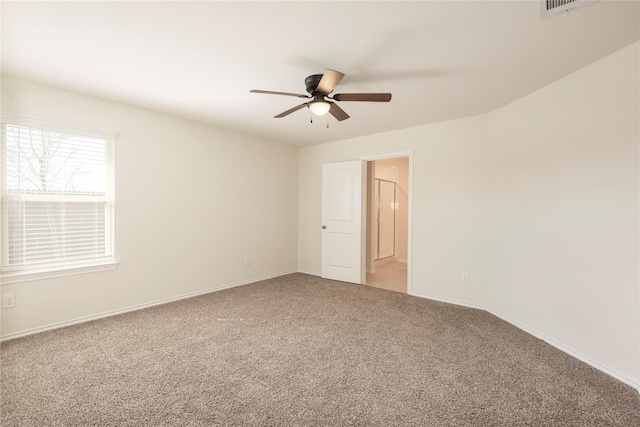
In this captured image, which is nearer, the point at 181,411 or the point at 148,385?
the point at 181,411

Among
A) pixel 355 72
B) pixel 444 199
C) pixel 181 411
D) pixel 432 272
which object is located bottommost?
pixel 181 411

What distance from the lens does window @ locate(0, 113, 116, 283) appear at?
255cm

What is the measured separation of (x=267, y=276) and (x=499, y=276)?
11.3 feet

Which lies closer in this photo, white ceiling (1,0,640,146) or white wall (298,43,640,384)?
white ceiling (1,0,640,146)

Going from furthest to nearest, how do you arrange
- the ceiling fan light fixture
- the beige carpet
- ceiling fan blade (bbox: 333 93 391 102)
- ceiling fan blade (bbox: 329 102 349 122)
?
ceiling fan blade (bbox: 329 102 349 122) → the ceiling fan light fixture → ceiling fan blade (bbox: 333 93 391 102) → the beige carpet

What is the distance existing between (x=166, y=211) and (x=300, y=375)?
2.67m

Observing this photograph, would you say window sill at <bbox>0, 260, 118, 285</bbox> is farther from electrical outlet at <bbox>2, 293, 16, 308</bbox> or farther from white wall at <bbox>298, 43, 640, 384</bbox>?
white wall at <bbox>298, 43, 640, 384</bbox>

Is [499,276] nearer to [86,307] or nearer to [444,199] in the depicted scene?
[444,199]

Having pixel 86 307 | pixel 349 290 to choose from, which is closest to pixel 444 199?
pixel 349 290

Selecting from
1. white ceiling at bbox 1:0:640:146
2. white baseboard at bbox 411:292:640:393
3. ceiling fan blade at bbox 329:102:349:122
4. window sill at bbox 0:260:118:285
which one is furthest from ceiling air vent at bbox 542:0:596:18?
window sill at bbox 0:260:118:285

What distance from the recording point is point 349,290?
423cm

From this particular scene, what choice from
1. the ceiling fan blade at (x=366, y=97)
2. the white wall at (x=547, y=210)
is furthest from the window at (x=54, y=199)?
the white wall at (x=547, y=210)

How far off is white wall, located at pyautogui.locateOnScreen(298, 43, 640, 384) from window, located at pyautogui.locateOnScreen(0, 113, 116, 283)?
369 centimetres

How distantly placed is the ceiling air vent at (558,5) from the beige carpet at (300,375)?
7.77 ft
